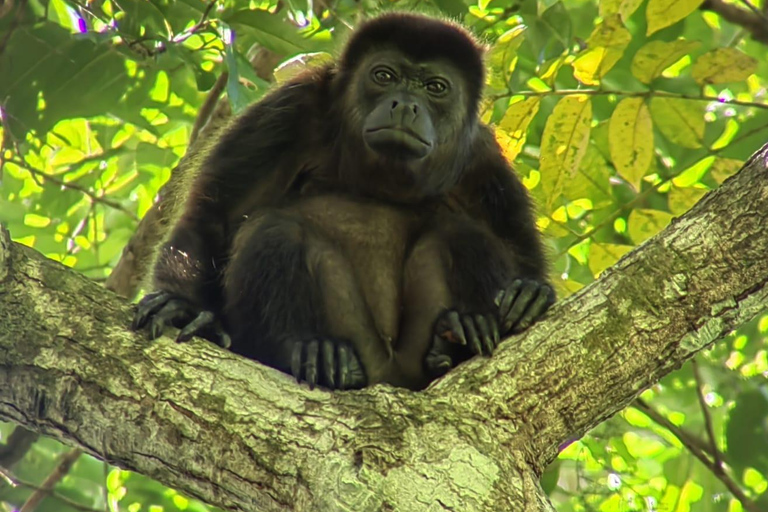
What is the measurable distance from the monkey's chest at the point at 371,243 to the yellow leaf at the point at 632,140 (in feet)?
2.80

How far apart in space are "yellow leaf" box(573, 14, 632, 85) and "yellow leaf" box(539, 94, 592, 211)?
95mm

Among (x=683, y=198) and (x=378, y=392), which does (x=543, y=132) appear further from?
(x=378, y=392)

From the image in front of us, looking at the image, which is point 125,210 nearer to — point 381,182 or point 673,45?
point 381,182

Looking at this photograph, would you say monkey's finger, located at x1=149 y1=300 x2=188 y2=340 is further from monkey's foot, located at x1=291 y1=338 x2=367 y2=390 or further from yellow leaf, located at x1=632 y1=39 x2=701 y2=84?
yellow leaf, located at x1=632 y1=39 x2=701 y2=84

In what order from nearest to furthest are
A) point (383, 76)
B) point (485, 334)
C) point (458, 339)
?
point (485, 334), point (458, 339), point (383, 76)

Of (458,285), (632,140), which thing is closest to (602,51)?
(632,140)

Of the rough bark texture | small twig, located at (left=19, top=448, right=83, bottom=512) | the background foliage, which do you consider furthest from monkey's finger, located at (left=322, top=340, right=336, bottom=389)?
small twig, located at (left=19, top=448, right=83, bottom=512)

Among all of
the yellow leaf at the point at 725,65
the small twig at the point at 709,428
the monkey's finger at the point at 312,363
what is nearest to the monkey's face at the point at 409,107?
the monkey's finger at the point at 312,363

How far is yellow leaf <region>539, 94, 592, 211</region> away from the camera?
370cm

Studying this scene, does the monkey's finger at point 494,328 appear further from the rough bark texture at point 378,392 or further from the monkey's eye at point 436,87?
the monkey's eye at point 436,87

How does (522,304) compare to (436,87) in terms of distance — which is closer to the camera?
(522,304)

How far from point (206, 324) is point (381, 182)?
1.03m

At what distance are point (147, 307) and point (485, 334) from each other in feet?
3.45

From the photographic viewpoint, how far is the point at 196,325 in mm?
3002
